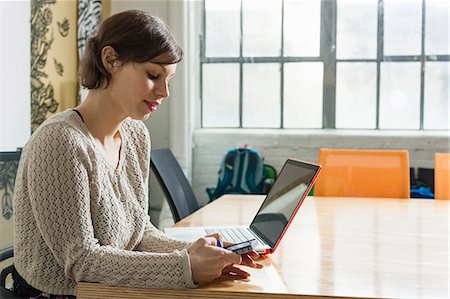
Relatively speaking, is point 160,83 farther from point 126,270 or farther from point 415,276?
point 415,276

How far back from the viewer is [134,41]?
1.35m

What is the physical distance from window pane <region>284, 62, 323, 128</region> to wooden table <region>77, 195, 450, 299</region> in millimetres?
1812

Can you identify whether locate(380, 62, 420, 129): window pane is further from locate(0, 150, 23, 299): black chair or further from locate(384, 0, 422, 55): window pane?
locate(0, 150, 23, 299): black chair

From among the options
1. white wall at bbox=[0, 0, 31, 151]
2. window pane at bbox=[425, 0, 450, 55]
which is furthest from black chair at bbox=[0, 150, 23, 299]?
window pane at bbox=[425, 0, 450, 55]

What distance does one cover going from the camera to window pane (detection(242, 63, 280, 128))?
432cm

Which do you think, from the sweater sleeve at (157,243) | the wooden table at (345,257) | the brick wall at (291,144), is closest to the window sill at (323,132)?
the brick wall at (291,144)

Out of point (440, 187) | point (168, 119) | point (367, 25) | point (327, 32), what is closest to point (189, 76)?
point (168, 119)

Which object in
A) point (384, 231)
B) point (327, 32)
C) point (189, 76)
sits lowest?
point (384, 231)

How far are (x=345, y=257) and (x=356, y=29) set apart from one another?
2962mm

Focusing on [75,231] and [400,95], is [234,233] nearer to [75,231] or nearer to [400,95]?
[75,231]

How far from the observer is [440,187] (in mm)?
3006

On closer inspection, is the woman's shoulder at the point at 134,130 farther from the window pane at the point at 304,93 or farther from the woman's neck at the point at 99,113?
the window pane at the point at 304,93

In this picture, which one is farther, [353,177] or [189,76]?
[189,76]

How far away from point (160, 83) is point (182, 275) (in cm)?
47
